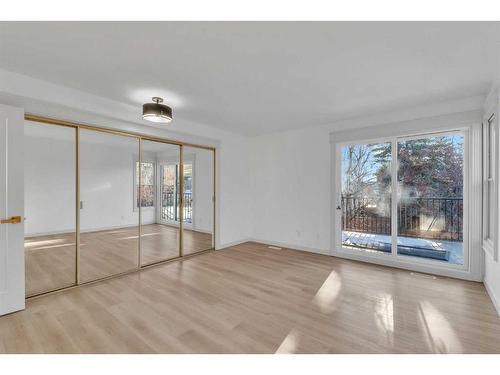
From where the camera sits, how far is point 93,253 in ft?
11.2

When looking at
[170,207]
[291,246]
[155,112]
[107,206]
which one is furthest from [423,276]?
[107,206]

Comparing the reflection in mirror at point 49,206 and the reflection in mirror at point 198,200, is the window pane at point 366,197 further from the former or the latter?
the reflection in mirror at point 49,206

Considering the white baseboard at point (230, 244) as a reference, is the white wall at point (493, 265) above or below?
above

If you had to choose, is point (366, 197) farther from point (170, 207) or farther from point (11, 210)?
point (11, 210)

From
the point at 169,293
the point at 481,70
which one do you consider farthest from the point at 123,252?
the point at 481,70

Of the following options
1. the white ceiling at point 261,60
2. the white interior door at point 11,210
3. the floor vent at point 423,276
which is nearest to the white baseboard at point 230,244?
the white ceiling at point 261,60

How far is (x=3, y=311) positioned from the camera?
2252 millimetres

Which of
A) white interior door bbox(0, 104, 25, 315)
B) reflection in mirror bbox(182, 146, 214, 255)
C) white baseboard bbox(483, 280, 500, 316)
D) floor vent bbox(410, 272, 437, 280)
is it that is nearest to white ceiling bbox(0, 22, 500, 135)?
white interior door bbox(0, 104, 25, 315)

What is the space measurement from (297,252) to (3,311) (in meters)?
4.08

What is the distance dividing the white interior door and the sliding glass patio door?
14.6ft

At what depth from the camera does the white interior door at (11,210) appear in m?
2.28

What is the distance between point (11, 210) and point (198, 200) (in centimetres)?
278

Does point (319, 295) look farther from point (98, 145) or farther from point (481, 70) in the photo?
point (98, 145)

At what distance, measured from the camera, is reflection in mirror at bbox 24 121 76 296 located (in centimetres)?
279
